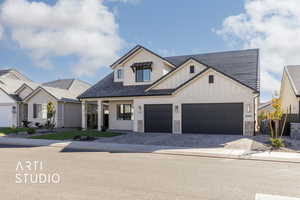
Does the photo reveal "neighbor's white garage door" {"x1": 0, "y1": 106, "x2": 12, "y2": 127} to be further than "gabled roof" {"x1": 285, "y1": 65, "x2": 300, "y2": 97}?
Yes

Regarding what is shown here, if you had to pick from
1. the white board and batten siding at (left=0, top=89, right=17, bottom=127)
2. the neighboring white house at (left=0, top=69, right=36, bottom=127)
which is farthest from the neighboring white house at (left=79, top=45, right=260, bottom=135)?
the white board and batten siding at (left=0, top=89, right=17, bottom=127)

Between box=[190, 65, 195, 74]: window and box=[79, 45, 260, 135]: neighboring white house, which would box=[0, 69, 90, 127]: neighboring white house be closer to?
box=[79, 45, 260, 135]: neighboring white house

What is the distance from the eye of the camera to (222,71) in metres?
18.3

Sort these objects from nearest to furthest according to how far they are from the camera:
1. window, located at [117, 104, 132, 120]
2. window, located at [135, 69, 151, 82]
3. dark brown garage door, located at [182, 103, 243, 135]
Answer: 1. dark brown garage door, located at [182, 103, 243, 135]
2. window, located at [135, 69, 151, 82]
3. window, located at [117, 104, 132, 120]

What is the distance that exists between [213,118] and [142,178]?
10.9 m

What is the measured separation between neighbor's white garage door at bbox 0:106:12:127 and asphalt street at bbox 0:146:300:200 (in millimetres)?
18220

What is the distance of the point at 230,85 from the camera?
49.8 feet

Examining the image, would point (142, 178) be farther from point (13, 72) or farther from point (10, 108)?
point (13, 72)

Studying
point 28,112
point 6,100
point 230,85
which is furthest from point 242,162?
point 6,100

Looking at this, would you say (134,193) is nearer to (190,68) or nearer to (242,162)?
(242,162)

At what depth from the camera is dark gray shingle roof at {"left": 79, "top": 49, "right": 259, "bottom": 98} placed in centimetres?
1696

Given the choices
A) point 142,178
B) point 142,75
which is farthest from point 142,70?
point 142,178

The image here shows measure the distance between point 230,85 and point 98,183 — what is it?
40.7 ft

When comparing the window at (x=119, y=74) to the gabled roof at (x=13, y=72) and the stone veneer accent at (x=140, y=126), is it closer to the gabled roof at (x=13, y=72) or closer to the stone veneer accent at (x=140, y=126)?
the stone veneer accent at (x=140, y=126)
